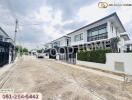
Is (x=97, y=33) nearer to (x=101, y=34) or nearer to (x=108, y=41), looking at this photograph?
(x=101, y=34)

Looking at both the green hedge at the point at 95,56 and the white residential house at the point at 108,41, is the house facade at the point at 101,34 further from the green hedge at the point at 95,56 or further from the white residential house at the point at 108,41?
the green hedge at the point at 95,56

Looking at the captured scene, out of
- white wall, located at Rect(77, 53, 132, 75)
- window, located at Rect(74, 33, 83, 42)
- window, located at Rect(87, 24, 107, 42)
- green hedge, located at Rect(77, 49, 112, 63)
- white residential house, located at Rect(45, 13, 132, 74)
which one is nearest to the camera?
white wall, located at Rect(77, 53, 132, 75)

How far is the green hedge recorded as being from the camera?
1733cm

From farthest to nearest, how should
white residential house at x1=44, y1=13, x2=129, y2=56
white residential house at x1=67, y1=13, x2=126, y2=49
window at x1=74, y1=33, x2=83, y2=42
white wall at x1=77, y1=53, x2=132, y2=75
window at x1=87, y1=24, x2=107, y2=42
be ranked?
window at x1=74, y1=33, x2=83, y2=42, window at x1=87, y1=24, x2=107, y2=42, white residential house at x1=67, y1=13, x2=126, y2=49, white residential house at x1=44, y1=13, x2=129, y2=56, white wall at x1=77, y1=53, x2=132, y2=75

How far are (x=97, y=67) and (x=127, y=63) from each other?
5.62 m

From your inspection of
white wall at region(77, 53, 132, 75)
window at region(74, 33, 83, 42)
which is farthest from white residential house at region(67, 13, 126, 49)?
white wall at region(77, 53, 132, 75)

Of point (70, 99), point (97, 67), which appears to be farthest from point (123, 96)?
point (97, 67)

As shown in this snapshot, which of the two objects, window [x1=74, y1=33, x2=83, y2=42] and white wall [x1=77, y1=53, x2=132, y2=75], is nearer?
white wall [x1=77, y1=53, x2=132, y2=75]

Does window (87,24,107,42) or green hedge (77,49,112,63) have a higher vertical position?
window (87,24,107,42)

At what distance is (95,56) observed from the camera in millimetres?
19500

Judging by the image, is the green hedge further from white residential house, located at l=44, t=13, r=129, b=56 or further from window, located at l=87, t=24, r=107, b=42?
window, located at l=87, t=24, r=107, b=42

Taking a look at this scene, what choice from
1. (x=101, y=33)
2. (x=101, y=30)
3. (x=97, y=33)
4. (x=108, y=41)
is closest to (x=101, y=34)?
(x=101, y=33)

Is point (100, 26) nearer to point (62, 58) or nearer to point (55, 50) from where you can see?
point (62, 58)

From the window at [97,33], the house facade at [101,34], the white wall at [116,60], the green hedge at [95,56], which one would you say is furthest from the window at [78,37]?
the white wall at [116,60]
